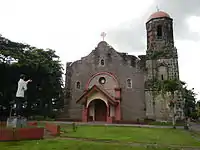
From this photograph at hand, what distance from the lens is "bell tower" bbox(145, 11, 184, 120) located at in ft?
87.4

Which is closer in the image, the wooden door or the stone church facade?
the stone church facade

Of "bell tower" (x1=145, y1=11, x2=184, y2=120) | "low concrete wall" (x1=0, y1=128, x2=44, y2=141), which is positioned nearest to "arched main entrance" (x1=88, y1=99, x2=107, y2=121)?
"bell tower" (x1=145, y1=11, x2=184, y2=120)

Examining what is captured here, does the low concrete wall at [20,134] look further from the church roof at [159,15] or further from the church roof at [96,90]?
the church roof at [159,15]

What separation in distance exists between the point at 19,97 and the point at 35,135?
12.1ft

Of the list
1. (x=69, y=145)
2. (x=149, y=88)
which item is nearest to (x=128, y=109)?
(x=149, y=88)

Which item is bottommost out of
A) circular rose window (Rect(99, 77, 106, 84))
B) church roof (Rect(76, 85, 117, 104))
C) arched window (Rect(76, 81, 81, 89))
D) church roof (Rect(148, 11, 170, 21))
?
church roof (Rect(76, 85, 117, 104))

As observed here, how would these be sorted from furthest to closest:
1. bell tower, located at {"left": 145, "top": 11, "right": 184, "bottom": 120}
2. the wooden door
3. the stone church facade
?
the wooden door, the stone church facade, bell tower, located at {"left": 145, "top": 11, "right": 184, "bottom": 120}

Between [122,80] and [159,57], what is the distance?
5379mm

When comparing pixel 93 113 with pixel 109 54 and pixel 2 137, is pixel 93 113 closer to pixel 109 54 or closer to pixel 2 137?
pixel 109 54

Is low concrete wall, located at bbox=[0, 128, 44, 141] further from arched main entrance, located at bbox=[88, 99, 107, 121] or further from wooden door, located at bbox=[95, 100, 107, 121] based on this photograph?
wooden door, located at bbox=[95, 100, 107, 121]

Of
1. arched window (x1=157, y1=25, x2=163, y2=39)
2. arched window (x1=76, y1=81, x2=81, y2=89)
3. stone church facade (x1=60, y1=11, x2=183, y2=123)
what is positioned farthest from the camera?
arched window (x1=76, y1=81, x2=81, y2=89)

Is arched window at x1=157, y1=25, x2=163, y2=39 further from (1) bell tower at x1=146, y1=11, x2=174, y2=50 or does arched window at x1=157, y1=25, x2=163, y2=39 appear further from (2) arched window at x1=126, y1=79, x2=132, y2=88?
(2) arched window at x1=126, y1=79, x2=132, y2=88

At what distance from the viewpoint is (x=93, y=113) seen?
93.5ft

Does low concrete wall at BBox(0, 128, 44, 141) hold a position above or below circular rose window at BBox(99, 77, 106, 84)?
below
